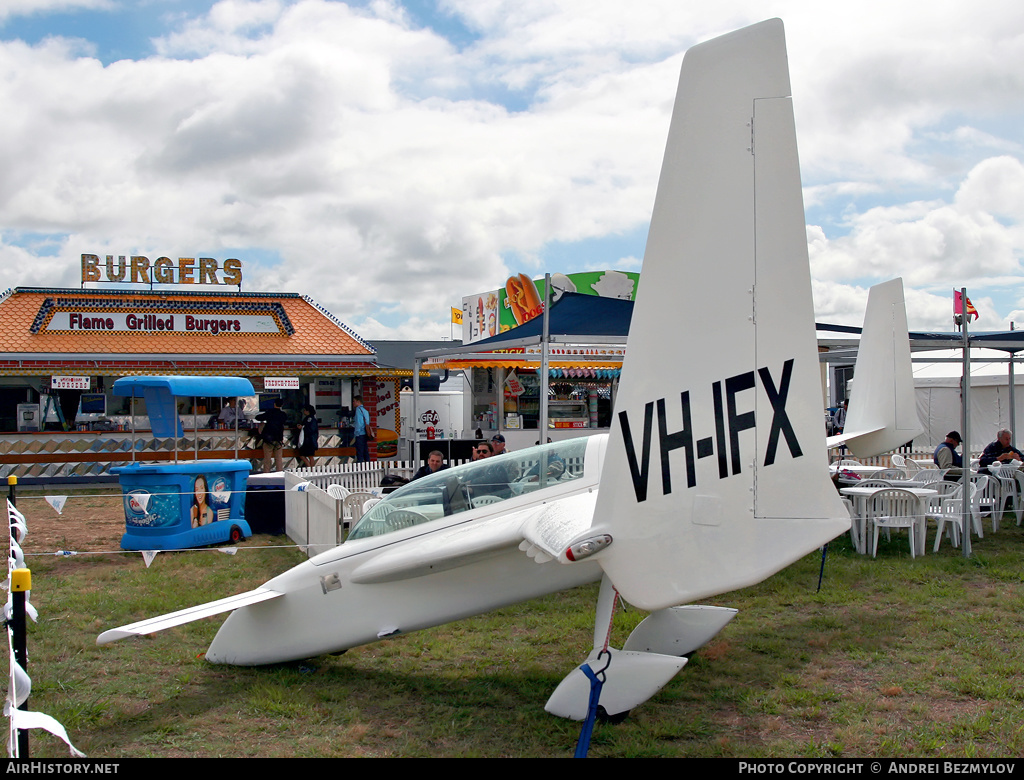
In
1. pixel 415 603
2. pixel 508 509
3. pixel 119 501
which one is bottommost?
pixel 119 501

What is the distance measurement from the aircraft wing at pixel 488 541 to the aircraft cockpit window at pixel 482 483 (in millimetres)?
195

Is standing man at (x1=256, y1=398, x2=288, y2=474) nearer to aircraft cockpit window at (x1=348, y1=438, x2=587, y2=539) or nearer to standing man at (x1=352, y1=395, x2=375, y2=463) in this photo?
standing man at (x1=352, y1=395, x2=375, y2=463)

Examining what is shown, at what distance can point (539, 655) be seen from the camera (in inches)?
228

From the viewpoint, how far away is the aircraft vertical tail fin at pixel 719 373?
10.8 ft

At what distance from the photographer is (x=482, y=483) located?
5.24 metres

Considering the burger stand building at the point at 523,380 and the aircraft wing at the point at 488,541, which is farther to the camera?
the burger stand building at the point at 523,380

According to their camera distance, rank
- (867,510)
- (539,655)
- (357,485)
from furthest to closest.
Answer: (357,485) < (867,510) < (539,655)

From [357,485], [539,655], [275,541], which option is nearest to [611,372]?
[357,485]

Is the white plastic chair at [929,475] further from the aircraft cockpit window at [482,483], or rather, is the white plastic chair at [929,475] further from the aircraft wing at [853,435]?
the aircraft cockpit window at [482,483]

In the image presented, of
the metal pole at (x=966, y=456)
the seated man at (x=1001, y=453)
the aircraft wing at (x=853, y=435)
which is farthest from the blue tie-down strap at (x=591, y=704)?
the seated man at (x=1001, y=453)

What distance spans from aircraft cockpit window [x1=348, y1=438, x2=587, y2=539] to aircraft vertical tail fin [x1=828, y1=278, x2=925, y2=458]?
5.97 metres

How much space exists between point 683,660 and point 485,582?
1.43 meters

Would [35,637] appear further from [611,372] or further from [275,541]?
[611,372]

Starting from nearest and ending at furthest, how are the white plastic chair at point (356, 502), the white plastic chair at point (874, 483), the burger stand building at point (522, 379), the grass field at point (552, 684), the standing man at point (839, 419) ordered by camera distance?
1. the grass field at point (552, 684)
2. the white plastic chair at point (356, 502)
3. the white plastic chair at point (874, 483)
4. the burger stand building at point (522, 379)
5. the standing man at point (839, 419)
